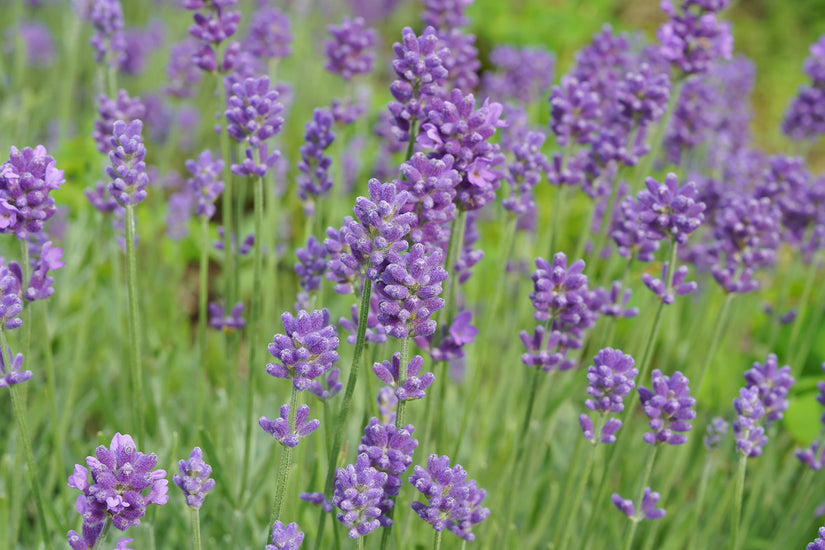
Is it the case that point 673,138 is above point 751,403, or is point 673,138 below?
above

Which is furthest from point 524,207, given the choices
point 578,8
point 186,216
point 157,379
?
point 578,8

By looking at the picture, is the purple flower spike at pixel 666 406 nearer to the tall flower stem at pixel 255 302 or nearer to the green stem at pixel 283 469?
the green stem at pixel 283 469

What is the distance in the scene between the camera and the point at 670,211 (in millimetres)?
1824

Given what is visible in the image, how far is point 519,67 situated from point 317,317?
309 cm

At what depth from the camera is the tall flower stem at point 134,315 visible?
1.71 metres

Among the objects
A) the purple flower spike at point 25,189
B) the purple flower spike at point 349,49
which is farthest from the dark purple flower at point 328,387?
the purple flower spike at point 349,49

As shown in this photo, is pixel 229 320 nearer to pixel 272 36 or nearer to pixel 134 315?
pixel 134 315

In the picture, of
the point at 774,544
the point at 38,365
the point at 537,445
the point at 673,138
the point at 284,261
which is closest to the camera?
the point at 774,544

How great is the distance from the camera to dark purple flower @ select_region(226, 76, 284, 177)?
1.82m

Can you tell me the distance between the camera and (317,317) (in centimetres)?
138

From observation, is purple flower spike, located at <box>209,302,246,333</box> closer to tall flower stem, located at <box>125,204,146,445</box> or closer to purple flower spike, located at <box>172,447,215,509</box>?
tall flower stem, located at <box>125,204,146,445</box>

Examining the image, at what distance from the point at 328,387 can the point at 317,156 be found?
0.64 metres

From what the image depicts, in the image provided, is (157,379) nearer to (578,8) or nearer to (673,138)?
(673,138)

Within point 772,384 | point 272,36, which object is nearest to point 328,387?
point 772,384
